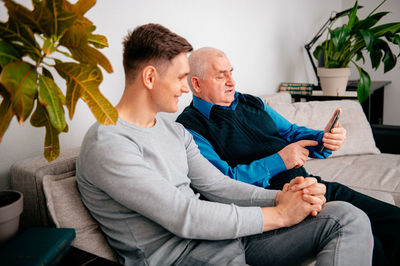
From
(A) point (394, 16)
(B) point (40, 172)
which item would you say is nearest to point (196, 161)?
(B) point (40, 172)

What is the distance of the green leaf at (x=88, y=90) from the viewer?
682 mm

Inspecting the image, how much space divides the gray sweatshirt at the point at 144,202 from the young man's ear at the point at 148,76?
0.48 feet

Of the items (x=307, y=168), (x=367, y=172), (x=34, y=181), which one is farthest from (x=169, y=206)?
(x=367, y=172)

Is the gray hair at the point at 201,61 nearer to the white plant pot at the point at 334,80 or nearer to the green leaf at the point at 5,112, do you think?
the green leaf at the point at 5,112

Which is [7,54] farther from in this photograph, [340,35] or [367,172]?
[340,35]

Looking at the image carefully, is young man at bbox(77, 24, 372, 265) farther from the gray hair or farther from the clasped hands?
the gray hair

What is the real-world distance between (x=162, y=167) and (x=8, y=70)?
567 millimetres

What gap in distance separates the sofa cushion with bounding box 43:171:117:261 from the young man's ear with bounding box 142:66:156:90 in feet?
1.36

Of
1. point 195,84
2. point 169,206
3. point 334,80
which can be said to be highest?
point 195,84

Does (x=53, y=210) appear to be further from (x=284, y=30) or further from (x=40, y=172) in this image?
(x=284, y=30)

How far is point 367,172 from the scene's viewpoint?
1.94m

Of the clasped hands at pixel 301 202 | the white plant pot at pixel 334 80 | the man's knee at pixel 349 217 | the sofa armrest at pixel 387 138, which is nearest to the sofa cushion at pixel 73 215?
the clasped hands at pixel 301 202

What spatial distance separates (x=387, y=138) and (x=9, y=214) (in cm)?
245

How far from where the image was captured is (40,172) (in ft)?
3.31
